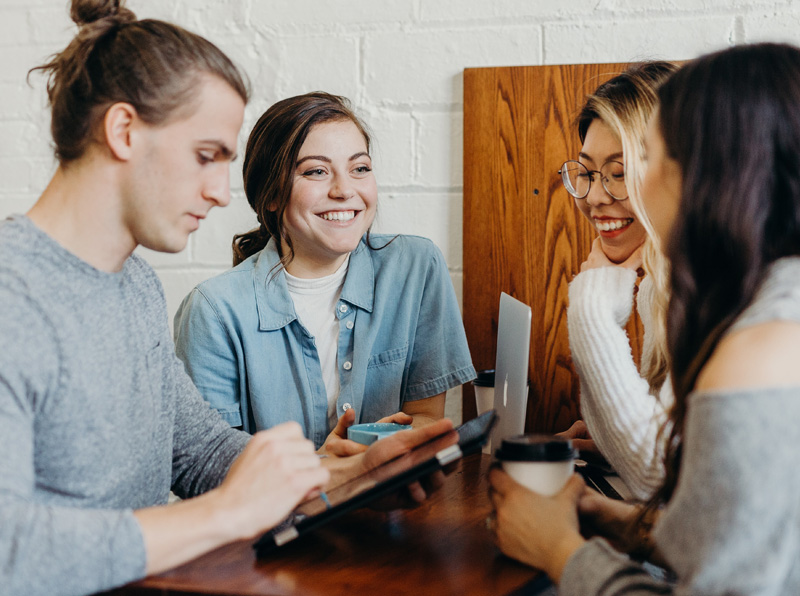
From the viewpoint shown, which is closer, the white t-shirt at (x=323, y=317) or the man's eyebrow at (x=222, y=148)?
the man's eyebrow at (x=222, y=148)

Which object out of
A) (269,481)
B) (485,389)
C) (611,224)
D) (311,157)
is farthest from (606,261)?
(269,481)

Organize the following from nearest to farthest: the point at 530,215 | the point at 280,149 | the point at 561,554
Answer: the point at 561,554
the point at 280,149
the point at 530,215

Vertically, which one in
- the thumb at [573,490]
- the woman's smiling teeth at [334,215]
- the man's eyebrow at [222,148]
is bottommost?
the thumb at [573,490]

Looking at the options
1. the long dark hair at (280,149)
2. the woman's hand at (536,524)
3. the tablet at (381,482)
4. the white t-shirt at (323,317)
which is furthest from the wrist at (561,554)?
the long dark hair at (280,149)

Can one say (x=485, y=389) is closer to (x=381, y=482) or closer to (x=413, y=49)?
(x=381, y=482)

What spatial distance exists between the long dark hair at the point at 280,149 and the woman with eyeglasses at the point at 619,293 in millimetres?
484

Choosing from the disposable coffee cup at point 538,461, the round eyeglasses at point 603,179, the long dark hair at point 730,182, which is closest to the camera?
the long dark hair at point 730,182

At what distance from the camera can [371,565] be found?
2.54ft

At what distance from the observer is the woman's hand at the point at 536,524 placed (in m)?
0.74

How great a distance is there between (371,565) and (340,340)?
2.51 feet

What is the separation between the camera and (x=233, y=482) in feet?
2.55

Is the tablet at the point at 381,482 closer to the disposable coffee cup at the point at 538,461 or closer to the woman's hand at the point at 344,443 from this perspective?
the disposable coffee cup at the point at 538,461

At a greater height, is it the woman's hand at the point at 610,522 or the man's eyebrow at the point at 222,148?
the man's eyebrow at the point at 222,148

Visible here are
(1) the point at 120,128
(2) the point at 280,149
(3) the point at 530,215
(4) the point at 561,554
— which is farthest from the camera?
(3) the point at 530,215
